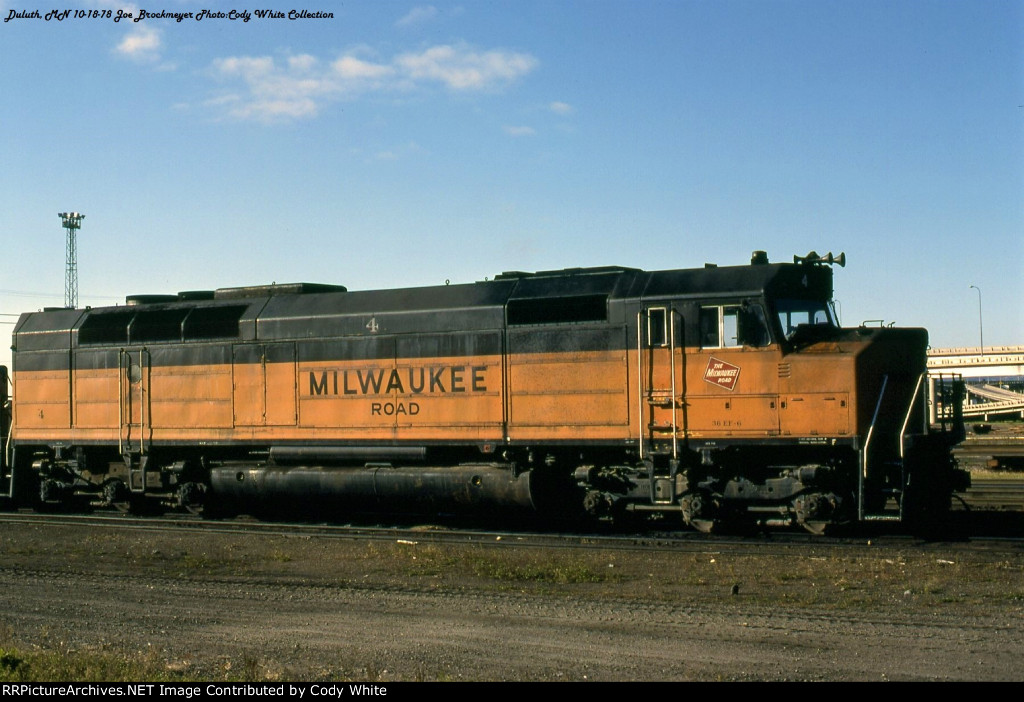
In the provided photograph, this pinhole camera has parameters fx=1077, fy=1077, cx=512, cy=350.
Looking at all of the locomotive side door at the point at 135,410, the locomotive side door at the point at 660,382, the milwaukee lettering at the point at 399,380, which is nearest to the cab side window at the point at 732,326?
the locomotive side door at the point at 660,382

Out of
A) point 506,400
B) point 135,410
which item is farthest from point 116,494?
point 506,400

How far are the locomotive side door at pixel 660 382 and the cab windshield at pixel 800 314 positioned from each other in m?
1.41

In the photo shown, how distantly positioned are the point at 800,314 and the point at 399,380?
20.9ft

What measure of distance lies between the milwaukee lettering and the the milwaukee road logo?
11.6 ft

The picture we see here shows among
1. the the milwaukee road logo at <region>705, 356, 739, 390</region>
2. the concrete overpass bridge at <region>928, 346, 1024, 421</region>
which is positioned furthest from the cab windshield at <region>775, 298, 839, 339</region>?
the concrete overpass bridge at <region>928, 346, 1024, 421</region>

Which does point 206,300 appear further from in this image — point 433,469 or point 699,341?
point 699,341

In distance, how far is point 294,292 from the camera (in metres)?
19.0

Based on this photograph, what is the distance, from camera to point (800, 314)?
1520 centimetres

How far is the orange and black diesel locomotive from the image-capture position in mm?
14742

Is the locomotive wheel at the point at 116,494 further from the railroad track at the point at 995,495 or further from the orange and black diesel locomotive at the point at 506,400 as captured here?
the railroad track at the point at 995,495

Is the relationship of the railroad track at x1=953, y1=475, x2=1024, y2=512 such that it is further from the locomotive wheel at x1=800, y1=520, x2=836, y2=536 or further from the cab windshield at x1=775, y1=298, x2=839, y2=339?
the cab windshield at x1=775, y1=298, x2=839, y2=339

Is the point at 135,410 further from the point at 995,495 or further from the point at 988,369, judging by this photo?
the point at 988,369

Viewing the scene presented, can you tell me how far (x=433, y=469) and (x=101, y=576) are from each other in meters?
5.61
